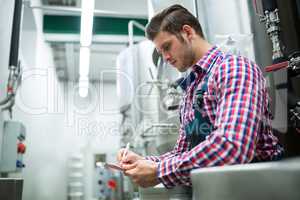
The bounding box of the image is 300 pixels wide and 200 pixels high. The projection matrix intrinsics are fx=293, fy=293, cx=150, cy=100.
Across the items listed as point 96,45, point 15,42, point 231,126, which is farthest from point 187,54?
point 96,45

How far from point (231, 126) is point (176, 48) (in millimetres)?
455

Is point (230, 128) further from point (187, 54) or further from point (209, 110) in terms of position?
point (187, 54)

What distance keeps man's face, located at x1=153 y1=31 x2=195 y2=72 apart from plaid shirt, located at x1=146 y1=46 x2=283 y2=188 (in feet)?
0.70

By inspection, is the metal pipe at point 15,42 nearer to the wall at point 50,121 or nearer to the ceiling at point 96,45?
the wall at point 50,121

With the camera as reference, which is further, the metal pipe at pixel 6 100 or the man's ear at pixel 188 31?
the metal pipe at pixel 6 100

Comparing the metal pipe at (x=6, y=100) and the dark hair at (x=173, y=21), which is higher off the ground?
the dark hair at (x=173, y=21)

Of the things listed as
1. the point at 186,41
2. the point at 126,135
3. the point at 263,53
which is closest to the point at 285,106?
the point at 263,53

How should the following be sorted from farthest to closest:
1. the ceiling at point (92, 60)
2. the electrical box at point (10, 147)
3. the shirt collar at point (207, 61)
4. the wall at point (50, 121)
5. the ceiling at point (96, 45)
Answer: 1. the ceiling at point (92, 60)
2. the ceiling at point (96, 45)
3. the wall at point (50, 121)
4. the electrical box at point (10, 147)
5. the shirt collar at point (207, 61)

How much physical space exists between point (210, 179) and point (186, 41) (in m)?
0.66

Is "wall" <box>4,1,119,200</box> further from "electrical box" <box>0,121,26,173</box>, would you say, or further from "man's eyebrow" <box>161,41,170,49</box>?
"man's eyebrow" <box>161,41,170,49</box>

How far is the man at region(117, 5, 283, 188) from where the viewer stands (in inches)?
25.2

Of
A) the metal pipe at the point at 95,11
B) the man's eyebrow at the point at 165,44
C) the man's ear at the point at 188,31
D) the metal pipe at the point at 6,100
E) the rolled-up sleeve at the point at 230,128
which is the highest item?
the metal pipe at the point at 95,11

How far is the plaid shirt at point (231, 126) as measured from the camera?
2.08ft

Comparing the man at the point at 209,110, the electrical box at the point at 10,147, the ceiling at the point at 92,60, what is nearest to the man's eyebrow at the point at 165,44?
the man at the point at 209,110
